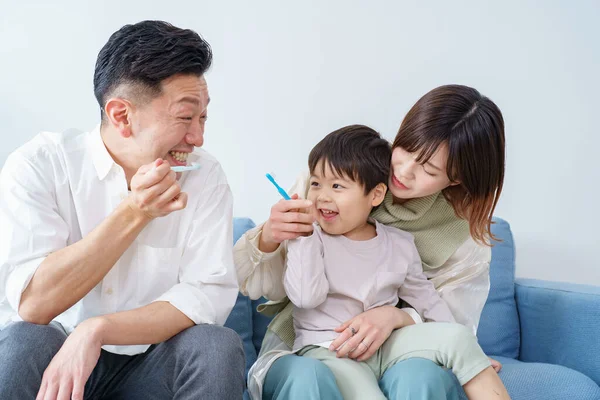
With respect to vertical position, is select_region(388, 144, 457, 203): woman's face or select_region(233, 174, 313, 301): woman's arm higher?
select_region(388, 144, 457, 203): woman's face

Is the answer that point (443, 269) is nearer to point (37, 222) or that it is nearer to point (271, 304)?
point (271, 304)

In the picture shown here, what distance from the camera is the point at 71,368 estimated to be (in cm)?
115

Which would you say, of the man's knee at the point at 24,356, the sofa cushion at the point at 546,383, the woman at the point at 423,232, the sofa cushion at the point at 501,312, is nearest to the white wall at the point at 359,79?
the sofa cushion at the point at 501,312

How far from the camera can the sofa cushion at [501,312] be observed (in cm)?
209

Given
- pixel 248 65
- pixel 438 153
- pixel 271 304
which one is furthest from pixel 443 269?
pixel 248 65

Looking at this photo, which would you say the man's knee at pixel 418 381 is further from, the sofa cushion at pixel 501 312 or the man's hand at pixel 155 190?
the sofa cushion at pixel 501 312

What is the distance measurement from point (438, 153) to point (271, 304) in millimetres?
550

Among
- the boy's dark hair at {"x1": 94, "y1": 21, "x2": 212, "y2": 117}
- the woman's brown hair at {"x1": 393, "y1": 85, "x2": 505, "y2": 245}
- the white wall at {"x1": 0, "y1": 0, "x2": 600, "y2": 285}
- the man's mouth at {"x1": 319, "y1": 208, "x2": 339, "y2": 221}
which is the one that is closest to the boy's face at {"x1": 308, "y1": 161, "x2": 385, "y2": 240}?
the man's mouth at {"x1": 319, "y1": 208, "x2": 339, "y2": 221}

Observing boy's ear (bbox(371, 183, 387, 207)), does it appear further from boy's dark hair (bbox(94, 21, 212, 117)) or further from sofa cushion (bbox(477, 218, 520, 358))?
sofa cushion (bbox(477, 218, 520, 358))

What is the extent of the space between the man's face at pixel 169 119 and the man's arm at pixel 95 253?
5.8 inches

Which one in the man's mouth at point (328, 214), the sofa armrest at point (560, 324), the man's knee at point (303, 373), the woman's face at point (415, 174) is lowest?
the sofa armrest at point (560, 324)

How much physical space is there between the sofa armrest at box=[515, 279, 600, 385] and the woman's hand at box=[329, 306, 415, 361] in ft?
2.28

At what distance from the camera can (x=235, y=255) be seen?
161 centimetres

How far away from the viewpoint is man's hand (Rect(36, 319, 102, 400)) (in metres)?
1.14
